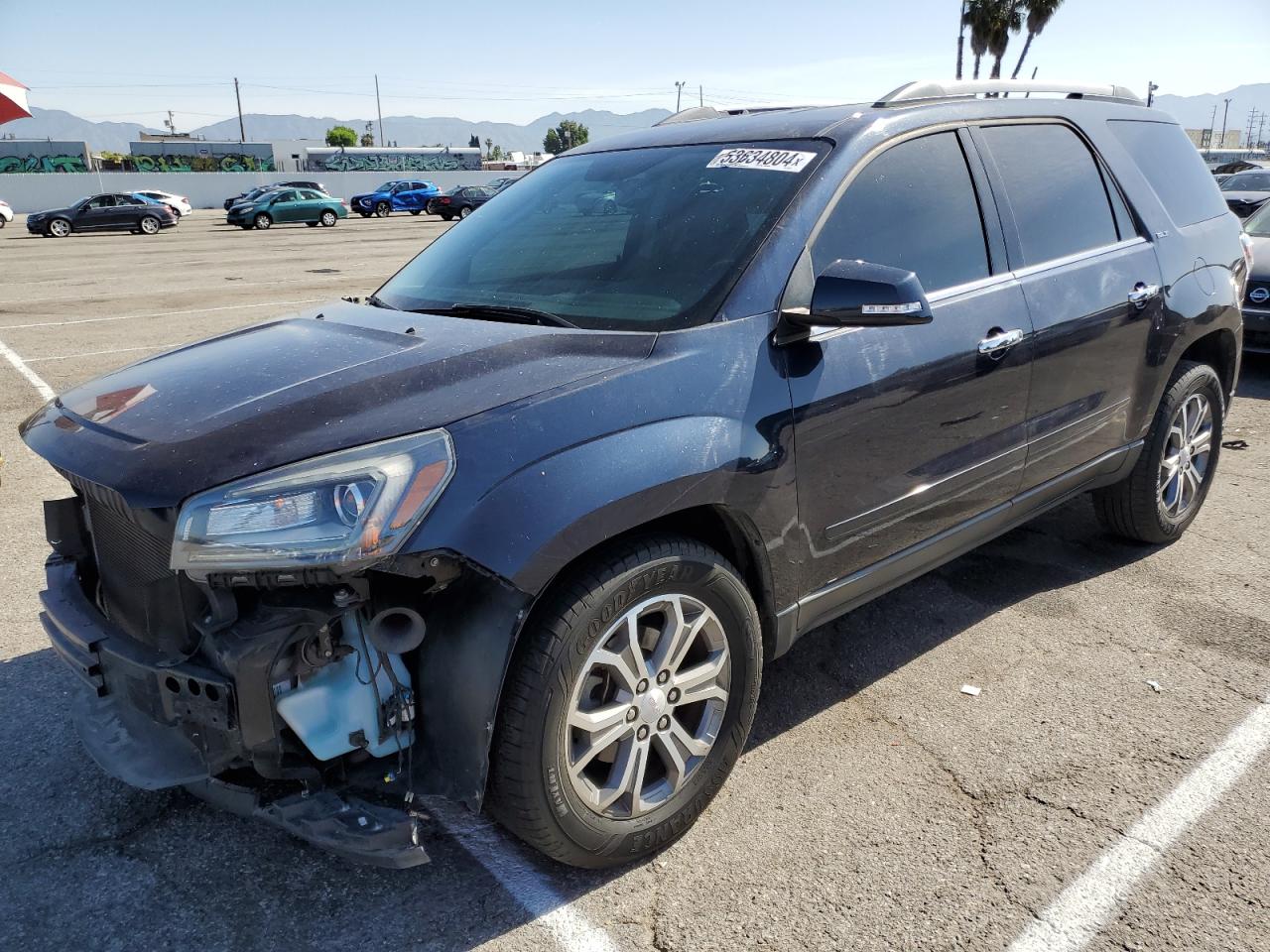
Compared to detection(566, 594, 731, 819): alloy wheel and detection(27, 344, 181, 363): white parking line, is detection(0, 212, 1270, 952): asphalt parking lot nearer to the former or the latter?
detection(566, 594, 731, 819): alloy wheel

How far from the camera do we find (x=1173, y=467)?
441 centimetres

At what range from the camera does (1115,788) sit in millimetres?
2842

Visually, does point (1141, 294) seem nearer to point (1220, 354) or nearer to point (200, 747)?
point (1220, 354)

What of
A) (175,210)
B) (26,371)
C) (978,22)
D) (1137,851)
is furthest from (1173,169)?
→ (978,22)

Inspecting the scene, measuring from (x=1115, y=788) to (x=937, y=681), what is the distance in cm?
73

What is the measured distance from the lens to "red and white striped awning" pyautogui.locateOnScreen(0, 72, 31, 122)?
963 centimetres

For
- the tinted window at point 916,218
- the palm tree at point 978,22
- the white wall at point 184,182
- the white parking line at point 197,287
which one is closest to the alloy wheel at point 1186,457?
the tinted window at point 916,218

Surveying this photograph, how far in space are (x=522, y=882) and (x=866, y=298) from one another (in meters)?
1.75

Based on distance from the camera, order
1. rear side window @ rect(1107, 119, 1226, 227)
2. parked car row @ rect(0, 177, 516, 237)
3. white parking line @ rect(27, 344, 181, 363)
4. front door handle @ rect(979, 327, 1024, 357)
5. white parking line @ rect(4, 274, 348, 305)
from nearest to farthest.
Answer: front door handle @ rect(979, 327, 1024, 357), rear side window @ rect(1107, 119, 1226, 227), white parking line @ rect(27, 344, 181, 363), white parking line @ rect(4, 274, 348, 305), parked car row @ rect(0, 177, 516, 237)

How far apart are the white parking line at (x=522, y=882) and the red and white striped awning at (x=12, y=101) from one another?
977cm

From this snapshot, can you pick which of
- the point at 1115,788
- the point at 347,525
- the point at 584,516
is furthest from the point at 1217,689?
the point at 347,525

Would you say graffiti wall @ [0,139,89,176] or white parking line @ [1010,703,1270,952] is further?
graffiti wall @ [0,139,89,176]

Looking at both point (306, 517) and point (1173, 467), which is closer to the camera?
point (306, 517)

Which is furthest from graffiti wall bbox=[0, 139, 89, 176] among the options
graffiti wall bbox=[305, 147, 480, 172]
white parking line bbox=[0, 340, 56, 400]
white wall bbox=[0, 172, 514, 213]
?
white parking line bbox=[0, 340, 56, 400]
